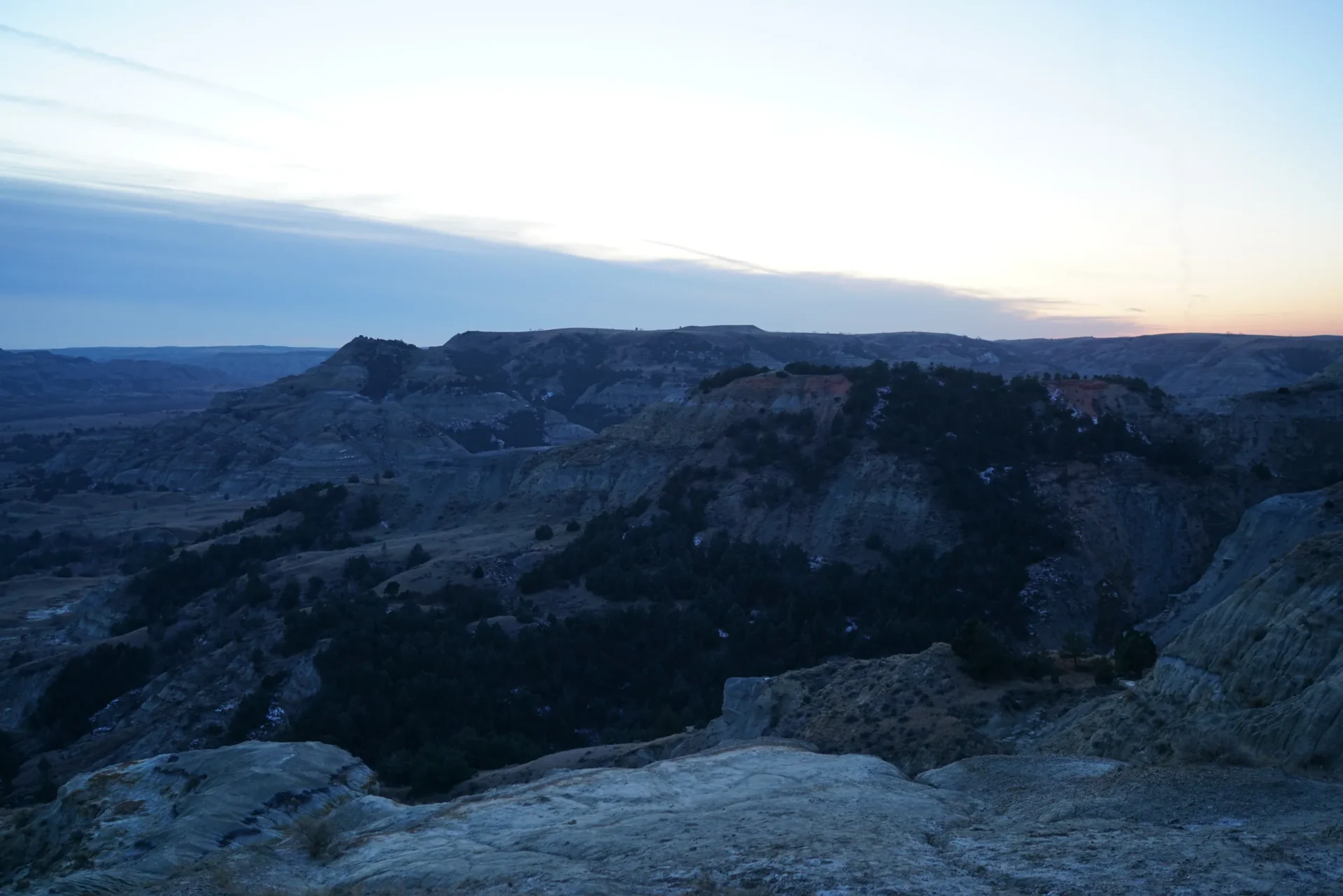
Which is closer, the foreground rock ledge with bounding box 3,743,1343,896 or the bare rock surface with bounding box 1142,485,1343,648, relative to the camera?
the foreground rock ledge with bounding box 3,743,1343,896

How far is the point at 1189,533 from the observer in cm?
4025

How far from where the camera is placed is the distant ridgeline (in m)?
32.4

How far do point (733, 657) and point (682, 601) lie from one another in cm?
504

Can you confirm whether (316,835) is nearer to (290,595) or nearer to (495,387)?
(290,595)

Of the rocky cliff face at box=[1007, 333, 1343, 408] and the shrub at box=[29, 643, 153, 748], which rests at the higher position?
the rocky cliff face at box=[1007, 333, 1343, 408]

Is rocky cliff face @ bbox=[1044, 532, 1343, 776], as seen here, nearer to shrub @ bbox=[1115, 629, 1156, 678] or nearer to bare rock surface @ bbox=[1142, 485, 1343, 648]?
shrub @ bbox=[1115, 629, 1156, 678]

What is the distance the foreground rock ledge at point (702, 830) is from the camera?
37.8 ft

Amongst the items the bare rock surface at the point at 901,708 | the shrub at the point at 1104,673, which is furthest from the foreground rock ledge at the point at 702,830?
the shrub at the point at 1104,673

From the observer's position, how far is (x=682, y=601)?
132 ft

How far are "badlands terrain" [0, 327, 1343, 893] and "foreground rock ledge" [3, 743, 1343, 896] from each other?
0.09 metres

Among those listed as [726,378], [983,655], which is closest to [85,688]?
[983,655]

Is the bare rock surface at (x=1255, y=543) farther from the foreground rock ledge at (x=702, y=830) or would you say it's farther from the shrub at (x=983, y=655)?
the foreground rock ledge at (x=702, y=830)

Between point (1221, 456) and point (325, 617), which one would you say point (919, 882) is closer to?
point (325, 617)

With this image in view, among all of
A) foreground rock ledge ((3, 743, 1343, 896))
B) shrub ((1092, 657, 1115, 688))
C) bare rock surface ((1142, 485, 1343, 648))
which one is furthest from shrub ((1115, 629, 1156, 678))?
bare rock surface ((1142, 485, 1343, 648))
